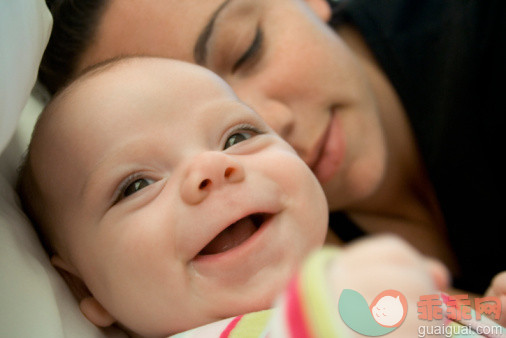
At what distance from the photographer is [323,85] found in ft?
2.81

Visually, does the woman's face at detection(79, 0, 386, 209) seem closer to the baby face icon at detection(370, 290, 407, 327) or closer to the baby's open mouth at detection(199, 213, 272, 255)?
the baby's open mouth at detection(199, 213, 272, 255)

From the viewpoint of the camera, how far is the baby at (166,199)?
49 centimetres

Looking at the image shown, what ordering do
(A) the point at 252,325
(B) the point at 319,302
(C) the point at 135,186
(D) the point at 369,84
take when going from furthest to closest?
(D) the point at 369,84
(C) the point at 135,186
(A) the point at 252,325
(B) the point at 319,302

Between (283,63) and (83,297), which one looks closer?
(83,297)

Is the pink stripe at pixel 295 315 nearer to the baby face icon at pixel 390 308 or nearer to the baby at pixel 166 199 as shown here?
the baby face icon at pixel 390 308

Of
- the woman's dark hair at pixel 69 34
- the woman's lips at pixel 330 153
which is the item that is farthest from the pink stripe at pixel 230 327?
the woman's dark hair at pixel 69 34

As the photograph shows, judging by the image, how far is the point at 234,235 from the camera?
523mm

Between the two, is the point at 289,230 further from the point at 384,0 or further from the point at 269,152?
the point at 384,0

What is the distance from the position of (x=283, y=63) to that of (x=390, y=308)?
0.58 metres

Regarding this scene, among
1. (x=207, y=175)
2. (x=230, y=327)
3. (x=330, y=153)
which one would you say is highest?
(x=207, y=175)

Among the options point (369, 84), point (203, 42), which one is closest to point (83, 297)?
point (203, 42)

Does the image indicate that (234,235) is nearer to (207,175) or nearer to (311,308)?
(207,175)

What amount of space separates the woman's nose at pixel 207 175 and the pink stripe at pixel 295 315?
19cm

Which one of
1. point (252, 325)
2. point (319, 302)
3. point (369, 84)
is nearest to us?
point (319, 302)
